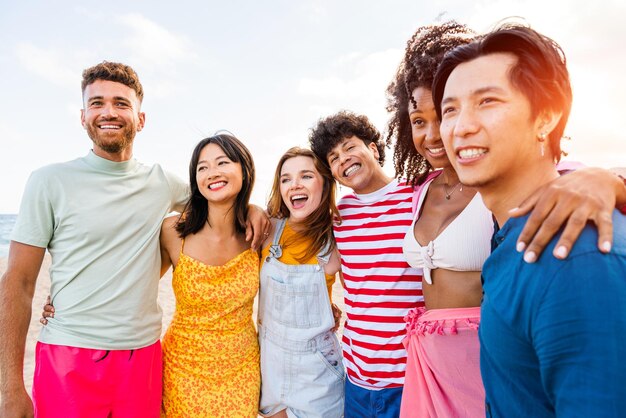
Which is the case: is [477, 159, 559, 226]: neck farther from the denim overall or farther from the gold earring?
the denim overall

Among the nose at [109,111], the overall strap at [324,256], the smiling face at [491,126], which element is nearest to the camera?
the smiling face at [491,126]

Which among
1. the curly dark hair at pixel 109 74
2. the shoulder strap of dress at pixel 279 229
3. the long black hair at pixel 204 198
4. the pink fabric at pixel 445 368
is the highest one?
the curly dark hair at pixel 109 74

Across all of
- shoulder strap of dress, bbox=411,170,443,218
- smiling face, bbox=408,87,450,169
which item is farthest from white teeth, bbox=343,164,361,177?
smiling face, bbox=408,87,450,169

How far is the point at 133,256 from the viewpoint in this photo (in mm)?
2861

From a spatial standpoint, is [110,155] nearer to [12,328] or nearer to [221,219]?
[221,219]

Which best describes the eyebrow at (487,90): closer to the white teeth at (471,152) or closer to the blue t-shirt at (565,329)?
the white teeth at (471,152)

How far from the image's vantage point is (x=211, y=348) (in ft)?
9.15

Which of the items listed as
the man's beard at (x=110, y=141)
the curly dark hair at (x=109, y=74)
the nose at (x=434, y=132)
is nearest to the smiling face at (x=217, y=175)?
the man's beard at (x=110, y=141)

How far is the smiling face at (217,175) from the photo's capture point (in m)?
3.08

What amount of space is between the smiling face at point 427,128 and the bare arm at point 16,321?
2.77m

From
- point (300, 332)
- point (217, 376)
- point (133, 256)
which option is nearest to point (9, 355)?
point (133, 256)

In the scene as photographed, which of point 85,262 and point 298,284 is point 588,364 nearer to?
point 298,284

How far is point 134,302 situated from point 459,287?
7.35ft

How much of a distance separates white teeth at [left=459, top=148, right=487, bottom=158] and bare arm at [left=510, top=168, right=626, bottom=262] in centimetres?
24
